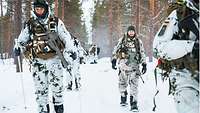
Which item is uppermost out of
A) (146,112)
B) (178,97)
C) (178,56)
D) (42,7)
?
(42,7)

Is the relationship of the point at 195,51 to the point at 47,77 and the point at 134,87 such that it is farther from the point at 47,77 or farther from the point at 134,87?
the point at 134,87

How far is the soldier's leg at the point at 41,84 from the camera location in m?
8.20

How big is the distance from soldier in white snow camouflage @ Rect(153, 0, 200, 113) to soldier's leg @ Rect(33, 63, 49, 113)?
3697mm

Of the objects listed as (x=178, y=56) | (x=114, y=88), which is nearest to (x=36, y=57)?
(x=178, y=56)

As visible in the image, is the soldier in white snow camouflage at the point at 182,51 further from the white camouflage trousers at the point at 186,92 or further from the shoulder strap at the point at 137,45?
the shoulder strap at the point at 137,45

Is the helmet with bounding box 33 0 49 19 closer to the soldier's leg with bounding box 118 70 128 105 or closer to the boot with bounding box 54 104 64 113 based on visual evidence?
the boot with bounding box 54 104 64 113

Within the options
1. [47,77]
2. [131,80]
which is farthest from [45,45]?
[131,80]

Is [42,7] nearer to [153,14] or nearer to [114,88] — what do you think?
[114,88]

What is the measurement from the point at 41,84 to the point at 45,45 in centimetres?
71

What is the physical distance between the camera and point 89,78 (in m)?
18.3

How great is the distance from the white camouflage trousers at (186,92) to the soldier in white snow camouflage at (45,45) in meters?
3.62

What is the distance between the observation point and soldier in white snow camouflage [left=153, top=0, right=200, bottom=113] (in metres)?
4.54

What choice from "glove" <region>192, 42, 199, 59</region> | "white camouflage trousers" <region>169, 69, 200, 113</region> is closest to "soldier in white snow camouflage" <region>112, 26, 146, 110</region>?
"white camouflage trousers" <region>169, 69, 200, 113</region>

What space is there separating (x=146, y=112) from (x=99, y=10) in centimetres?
4777
